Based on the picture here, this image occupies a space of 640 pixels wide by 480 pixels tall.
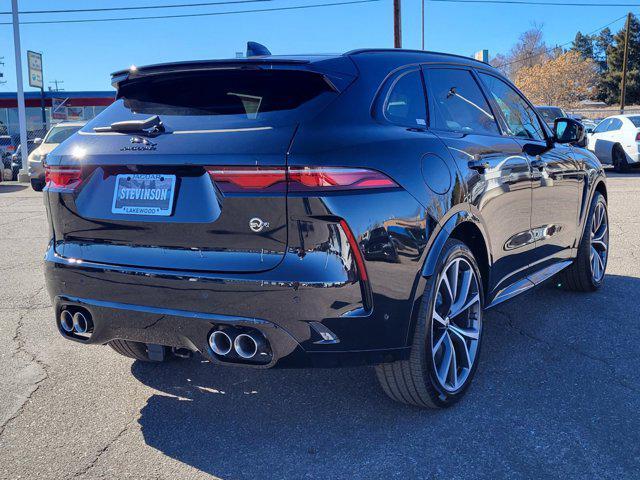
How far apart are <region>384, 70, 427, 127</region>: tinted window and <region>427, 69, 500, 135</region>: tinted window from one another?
9 cm

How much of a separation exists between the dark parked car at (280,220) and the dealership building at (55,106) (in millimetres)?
41467

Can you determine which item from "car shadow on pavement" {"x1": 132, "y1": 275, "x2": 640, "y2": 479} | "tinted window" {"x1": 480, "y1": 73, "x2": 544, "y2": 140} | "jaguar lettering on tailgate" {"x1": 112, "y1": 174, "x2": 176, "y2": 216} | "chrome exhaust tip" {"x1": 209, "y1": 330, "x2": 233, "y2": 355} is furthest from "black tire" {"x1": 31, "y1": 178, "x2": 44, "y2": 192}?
"chrome exhaust tip" {"x1": 209, "y1": 330, "x2": 233, "y2": 355}

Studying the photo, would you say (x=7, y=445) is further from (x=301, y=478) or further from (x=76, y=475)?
(x=301, y=478)

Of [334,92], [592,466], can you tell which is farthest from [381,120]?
[592,466]

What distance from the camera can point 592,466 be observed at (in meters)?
2.82

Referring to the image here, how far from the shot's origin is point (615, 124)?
18.3 m

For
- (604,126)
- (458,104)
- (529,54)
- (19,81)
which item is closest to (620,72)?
(529,54)

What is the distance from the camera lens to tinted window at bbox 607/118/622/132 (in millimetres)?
18109

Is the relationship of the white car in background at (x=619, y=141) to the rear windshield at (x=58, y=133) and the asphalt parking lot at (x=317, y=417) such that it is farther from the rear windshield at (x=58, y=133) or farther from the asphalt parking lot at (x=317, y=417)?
the asphalt parking lot at (x=317, y=417)

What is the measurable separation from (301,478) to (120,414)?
3.71 feet

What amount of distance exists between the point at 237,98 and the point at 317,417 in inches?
62.3

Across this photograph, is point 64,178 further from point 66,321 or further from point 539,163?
point 539,163

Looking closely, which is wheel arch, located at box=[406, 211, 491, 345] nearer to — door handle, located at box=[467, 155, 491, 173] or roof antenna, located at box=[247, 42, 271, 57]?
door handle, located at box=[467, 155, 491, 173]

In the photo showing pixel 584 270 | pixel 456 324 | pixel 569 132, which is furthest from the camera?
pixel 584 270
